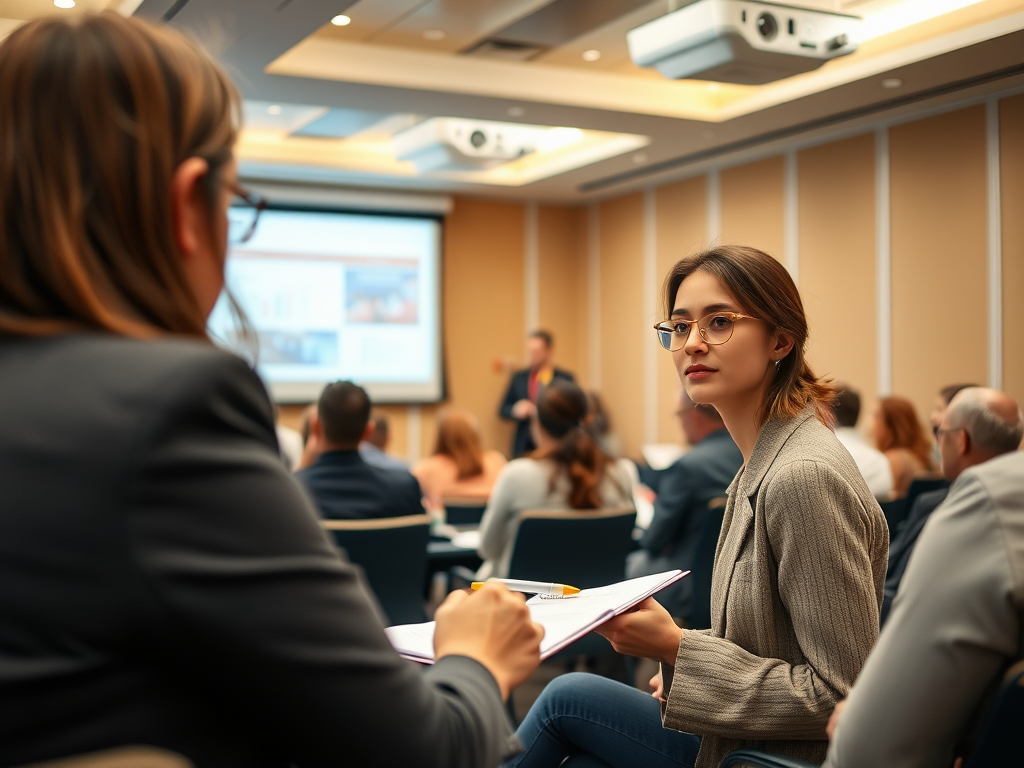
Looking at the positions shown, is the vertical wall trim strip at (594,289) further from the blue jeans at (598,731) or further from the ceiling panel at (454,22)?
the blue jeans at (598,731)

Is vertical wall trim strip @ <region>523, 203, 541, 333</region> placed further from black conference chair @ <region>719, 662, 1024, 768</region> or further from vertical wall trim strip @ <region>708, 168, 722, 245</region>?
black conference chair @ <region>719, 662, 1024, 768</region>

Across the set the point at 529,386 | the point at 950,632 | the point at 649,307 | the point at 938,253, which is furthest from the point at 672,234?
the point at 950,632

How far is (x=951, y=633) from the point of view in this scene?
0.99m

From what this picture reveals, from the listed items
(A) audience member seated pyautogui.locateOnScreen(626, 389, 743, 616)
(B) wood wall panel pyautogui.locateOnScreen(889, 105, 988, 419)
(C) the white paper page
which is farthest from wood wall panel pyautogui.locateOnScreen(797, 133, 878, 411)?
(C) the white paper page

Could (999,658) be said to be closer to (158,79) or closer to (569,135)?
(158,79)

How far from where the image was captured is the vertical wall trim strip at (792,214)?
7.43 metres

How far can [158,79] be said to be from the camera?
32.0 inches

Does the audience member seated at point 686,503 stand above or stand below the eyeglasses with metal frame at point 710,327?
below

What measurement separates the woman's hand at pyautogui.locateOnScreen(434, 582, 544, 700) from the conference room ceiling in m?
3.98

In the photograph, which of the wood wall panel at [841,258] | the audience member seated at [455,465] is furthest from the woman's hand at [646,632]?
the wood wall panel at [841,258]

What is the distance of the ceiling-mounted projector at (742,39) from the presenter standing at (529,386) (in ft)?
14.0

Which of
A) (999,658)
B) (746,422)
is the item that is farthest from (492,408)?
(999,658)

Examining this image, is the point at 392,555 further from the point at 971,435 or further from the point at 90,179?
the point at 90,179

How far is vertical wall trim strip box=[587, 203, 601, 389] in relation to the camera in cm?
989
